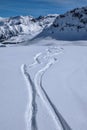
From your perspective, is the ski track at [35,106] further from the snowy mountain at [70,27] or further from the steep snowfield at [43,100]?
the snowy mountain at [70,27]

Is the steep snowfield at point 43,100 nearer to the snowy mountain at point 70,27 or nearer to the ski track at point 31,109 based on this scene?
the ski track at point 31,109

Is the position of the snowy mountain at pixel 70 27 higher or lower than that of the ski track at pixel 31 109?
lower

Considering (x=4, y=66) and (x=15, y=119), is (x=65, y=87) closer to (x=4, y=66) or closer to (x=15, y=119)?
(x=15, y=119)

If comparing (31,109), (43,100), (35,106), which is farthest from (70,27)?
(31,109)

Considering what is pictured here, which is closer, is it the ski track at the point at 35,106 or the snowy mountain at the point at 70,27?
the ski track at the point at 35,106

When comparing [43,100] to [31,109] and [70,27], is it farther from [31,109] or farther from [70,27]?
[70,27]

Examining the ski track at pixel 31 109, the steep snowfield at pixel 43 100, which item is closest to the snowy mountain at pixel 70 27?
the steep snowfield at pixel 43 100

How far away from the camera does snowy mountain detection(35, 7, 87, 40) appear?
79725mm

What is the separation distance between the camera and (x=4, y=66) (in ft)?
29.7

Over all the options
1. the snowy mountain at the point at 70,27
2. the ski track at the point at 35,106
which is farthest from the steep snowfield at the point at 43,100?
the snowy mountain at the point at 70,27

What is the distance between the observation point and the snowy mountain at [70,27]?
262 ft

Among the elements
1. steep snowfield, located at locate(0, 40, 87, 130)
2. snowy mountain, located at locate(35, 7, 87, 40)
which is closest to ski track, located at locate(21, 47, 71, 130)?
steep snowfield, located at locate(0, 40, 87, 130)

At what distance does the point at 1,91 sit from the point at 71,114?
191 cm

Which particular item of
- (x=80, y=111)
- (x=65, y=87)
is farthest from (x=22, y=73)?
(x=80, y=111)
